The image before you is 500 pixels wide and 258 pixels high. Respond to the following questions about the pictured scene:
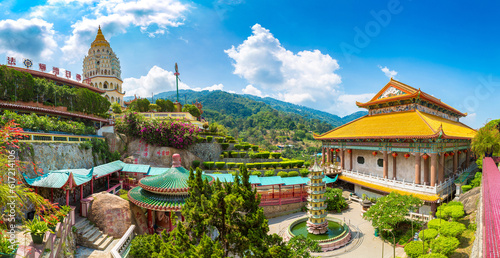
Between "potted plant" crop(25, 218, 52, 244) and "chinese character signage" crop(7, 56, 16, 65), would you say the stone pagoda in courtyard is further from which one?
"chinese character signage" crop(7, 56, 16, 65)

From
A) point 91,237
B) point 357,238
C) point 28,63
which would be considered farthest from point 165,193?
point 28,63

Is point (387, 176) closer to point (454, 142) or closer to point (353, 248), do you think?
point (454, 142)

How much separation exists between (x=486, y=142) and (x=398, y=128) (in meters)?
6.49

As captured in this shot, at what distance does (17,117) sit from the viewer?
1527 cm

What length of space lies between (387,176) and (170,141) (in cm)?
2250

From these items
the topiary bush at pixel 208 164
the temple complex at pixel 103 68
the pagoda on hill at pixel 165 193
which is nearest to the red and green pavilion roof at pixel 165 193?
the pagoda on hill at pixel 165 193

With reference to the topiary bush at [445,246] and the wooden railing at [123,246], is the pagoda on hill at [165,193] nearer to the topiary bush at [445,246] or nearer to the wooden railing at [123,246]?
the wooden railing at [123,246]

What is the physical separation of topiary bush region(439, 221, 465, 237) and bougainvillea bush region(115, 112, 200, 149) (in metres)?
23.8

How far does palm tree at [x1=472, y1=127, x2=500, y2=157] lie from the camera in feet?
59.6

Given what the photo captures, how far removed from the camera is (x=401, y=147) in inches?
739

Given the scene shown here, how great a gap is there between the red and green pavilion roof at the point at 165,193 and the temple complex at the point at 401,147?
16.2 metres

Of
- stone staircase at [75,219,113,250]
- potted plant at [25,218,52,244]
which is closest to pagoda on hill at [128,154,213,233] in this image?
stone staircase at [75,219,113,250]

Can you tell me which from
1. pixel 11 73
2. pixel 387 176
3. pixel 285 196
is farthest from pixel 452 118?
pixel 11 73

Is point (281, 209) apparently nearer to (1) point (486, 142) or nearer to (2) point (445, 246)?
(2) point (445, 246)
